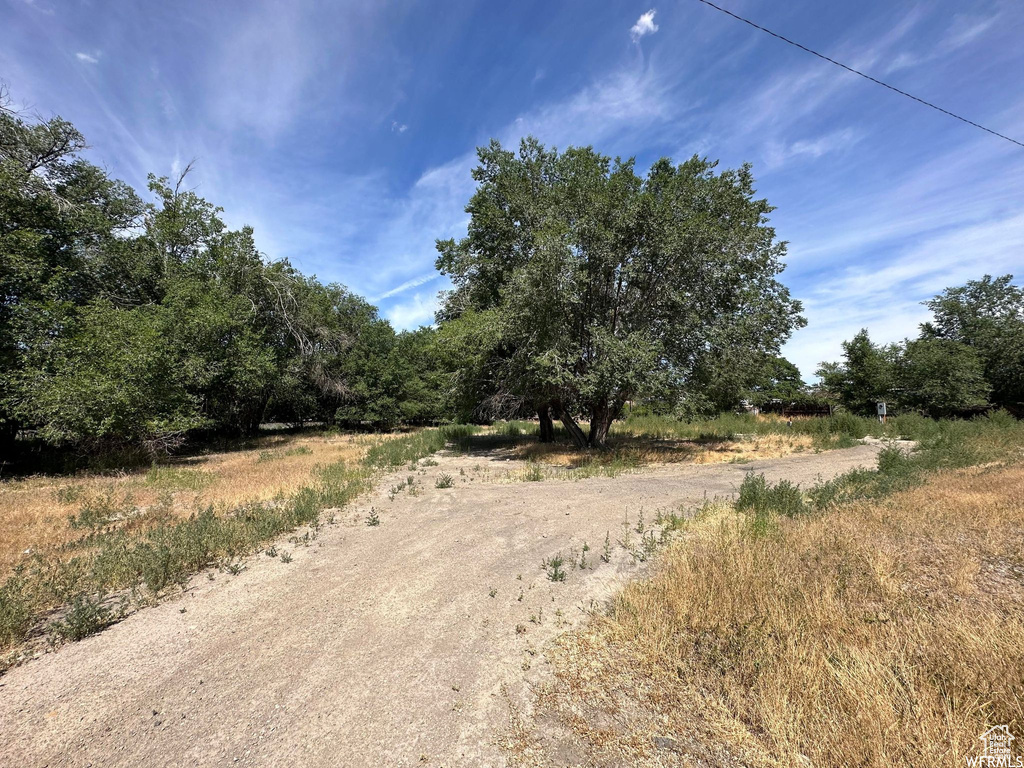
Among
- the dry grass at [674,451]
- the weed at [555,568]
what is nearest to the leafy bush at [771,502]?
the weed at [555,568]

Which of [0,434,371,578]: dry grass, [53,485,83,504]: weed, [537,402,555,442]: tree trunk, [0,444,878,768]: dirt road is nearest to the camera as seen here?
[0,444,878,768]: dirt road

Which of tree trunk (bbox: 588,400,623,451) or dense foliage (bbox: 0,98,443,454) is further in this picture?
tree trunk (bbox: 588,400,623,451)

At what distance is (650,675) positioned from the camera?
3195mm

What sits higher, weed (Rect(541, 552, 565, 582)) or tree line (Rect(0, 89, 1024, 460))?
tree line (Rect(0, 89, 1024, 460))

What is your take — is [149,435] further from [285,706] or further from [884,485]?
[884,485]

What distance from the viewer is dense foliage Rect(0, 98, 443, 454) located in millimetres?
13219

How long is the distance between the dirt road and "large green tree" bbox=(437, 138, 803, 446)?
30.6 feet

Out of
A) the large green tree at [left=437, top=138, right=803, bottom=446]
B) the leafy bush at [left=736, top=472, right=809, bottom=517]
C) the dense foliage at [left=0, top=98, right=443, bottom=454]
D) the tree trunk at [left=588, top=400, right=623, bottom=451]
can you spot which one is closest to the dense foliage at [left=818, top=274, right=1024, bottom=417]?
the large green tree at [left=437, top=138, right=803, bottom=446]

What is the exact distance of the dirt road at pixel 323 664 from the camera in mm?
2562

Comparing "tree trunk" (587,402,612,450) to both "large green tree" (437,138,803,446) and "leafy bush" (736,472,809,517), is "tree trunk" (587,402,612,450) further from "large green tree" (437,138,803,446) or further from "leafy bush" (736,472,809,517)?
"leafy bush" (736,472,809,517)

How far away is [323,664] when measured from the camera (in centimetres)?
337

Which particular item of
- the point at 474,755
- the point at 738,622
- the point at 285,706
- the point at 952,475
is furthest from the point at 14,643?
the point at 952,475

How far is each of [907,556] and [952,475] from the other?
24.3ft

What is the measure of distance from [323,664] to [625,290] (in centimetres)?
1601
